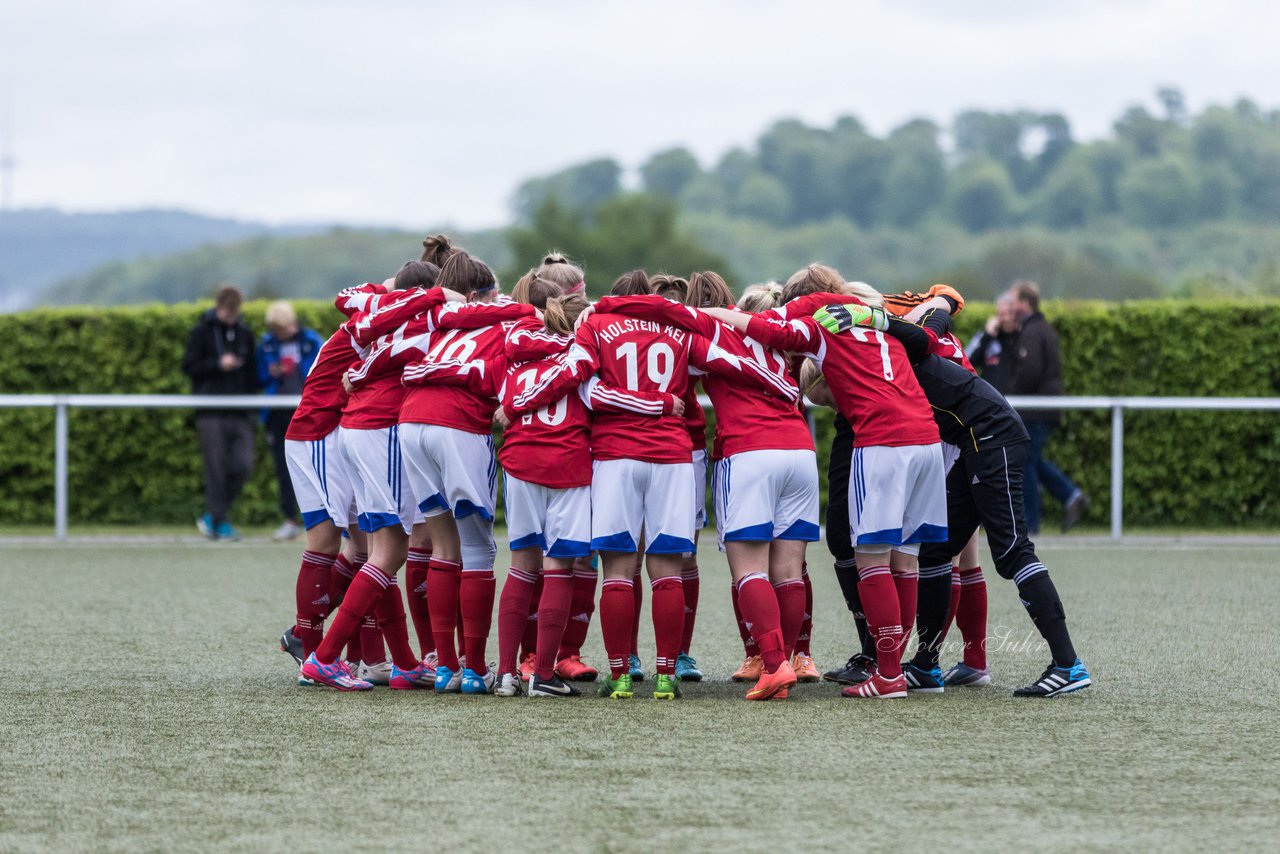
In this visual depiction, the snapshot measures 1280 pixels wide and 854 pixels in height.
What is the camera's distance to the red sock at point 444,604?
598 cm

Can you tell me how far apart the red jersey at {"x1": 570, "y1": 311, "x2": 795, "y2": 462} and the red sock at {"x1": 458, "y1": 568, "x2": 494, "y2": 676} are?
0.68m

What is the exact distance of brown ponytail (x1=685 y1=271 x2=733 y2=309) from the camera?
6074 mm

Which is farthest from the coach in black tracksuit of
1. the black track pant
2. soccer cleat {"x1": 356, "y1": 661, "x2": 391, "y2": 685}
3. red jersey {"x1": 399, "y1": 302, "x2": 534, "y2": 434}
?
soccer cleat {"x1": 356, "y1": 661, "x2": 391, "y2": 685}

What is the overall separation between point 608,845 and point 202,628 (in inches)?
184

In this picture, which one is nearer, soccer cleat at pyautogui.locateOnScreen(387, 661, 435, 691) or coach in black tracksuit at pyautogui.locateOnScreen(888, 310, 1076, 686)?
coach in black tracksuit at pyautogui.locateOnScreen(888, 310, 1076, 686)

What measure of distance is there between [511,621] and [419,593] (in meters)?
0.64

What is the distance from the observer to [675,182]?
118 m

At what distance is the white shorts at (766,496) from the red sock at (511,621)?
30.7 inches

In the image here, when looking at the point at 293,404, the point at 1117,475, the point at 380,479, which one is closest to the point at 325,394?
the point at 380,479

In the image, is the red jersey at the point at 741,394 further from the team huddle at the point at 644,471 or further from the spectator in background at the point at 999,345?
the spectator in background at the point at 999,345

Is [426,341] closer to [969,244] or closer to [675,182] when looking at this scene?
[969,244]

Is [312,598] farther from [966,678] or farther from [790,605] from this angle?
[966,678]

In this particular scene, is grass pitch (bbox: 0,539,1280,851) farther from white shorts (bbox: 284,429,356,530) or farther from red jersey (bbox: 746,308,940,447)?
red jersey (bbox: 746,308,940,447)

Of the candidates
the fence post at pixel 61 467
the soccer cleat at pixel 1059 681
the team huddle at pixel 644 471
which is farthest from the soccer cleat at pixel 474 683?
the fence post at pixel 61 467
